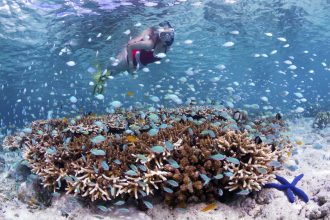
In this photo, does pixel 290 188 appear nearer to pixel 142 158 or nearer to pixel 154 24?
pixel 142 158

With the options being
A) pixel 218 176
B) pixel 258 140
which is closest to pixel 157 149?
pixel 218 176

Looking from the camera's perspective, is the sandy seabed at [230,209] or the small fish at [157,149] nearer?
the sandy seabed at [230,209]

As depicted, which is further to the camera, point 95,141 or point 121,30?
point 121,30

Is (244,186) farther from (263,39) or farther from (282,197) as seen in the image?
(263,39)

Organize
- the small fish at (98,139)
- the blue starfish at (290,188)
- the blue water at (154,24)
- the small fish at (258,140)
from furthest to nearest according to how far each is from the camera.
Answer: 1. the blue water at (154,24)
2. the small fish at (258,140)
3. the small fish at (98,139)
4. the blue starfish at (290,188)

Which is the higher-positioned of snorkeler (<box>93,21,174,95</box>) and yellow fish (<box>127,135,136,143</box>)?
snorkeler (<box>93,21,174,95</box>)

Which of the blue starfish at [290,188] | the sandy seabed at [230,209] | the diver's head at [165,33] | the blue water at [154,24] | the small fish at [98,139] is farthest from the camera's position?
the blue water at [154,24]

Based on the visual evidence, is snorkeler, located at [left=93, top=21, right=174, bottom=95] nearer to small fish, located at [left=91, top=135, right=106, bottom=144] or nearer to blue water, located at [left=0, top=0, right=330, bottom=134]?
blue water, located at [left=0, top=0, right=330, bottom=134]

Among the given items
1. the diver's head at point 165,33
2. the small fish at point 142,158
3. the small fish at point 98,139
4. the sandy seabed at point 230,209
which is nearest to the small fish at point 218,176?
the sandy seabed at point 230,209

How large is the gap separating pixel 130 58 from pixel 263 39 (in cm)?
2964

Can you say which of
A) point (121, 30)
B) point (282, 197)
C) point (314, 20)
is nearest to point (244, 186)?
point (282, 197)

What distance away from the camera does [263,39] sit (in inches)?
1368

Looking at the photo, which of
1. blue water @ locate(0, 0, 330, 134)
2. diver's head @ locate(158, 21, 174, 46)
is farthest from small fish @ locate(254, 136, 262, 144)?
blue water @ locate(0, 0, 330, 134)

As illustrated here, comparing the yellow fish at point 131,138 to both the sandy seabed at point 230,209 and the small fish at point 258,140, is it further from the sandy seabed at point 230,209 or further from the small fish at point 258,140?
the small fish at point 258,140
